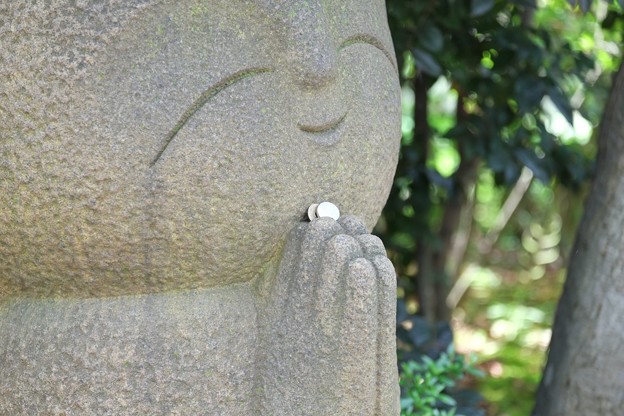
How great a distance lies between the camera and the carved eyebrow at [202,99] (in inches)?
56.8

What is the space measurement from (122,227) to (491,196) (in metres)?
5.37

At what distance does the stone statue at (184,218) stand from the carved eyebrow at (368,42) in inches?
0.7

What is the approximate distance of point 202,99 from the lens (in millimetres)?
1464

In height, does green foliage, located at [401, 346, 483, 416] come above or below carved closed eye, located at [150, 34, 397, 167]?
below

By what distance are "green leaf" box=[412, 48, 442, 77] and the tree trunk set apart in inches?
20.5

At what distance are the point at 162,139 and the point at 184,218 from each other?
143mm

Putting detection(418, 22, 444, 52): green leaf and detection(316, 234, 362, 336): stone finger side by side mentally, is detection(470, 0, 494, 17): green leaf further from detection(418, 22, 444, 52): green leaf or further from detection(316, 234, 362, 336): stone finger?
detection(316, 234, 362, 336): stone finger

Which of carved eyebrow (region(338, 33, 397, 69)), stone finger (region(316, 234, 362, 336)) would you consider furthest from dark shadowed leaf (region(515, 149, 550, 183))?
stone finger (region(316, 234, 362, 336))

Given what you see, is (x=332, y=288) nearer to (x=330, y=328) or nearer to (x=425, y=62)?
(x=330, y=328)

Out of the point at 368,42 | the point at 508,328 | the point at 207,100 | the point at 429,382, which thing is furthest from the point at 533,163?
the point at 508,328

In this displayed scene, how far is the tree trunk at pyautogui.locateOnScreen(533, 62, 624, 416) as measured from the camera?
235cm

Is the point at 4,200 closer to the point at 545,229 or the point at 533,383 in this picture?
the point at 533,383

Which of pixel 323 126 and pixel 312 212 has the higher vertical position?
pixel 323 126

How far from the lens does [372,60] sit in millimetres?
1712
